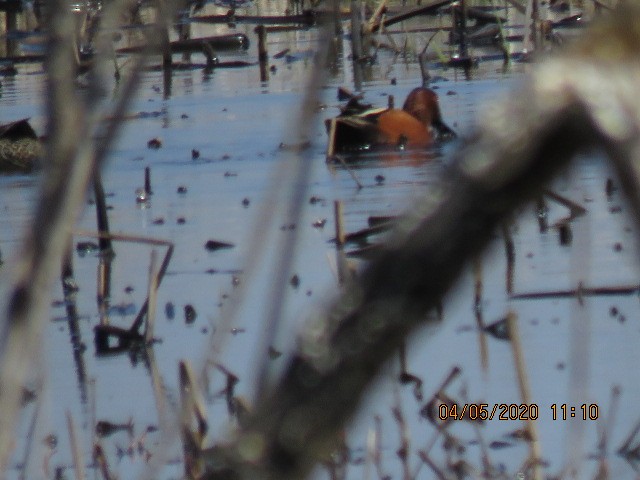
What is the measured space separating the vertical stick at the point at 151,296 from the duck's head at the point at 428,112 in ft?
17.4

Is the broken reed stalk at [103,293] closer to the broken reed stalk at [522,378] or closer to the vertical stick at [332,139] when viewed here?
the broken reed stalk at [522,378]

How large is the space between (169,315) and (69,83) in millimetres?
4860

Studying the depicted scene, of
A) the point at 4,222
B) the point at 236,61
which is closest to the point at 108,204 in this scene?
the point at 4,222

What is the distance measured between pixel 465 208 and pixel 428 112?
9470 millimetres

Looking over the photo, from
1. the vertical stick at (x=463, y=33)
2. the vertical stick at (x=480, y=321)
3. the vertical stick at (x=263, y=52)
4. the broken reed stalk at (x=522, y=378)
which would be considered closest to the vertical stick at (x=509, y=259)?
the vertical stick at (x=480, y=321)

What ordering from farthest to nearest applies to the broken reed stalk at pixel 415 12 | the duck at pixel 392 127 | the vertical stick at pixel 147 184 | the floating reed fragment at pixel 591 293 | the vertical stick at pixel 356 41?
the broken reed stalk at pixel 415 12
the vertical stick at pixel 356 41
the duck at pixel 392 127
the vertical stick at pixel 147 184
the floating reed fragment at pixel 591 293

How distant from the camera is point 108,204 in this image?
8.76m

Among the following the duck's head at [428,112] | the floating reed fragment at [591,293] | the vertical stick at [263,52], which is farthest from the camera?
the vertical stick at [263,52]

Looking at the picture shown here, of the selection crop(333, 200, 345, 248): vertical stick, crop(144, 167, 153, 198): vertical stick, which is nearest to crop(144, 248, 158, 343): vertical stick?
crop(333, 200, 345, 248): vertical stick

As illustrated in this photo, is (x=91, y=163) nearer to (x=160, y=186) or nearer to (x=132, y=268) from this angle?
(x=132, y=268)

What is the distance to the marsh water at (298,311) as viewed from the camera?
112 inches

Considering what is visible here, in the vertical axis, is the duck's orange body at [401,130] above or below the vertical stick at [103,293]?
below

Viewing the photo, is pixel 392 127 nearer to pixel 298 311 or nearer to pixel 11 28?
pixel 298 311

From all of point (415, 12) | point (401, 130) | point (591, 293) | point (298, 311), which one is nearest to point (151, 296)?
point (298, 311)
